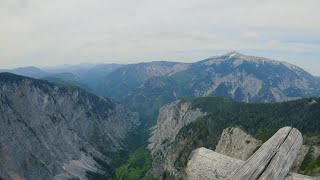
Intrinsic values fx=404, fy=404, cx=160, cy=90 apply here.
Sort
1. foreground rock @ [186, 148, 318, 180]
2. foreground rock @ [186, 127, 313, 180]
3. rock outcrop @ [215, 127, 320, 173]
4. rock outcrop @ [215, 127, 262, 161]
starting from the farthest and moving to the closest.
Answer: rock outcrop @ [215, 127, 262, 161]
rock outcrop @ [215, 127, 320, 173]
foreground rock @ [186, 148, 318, 180]
foreground rock @ [186, 127, 313, 180]

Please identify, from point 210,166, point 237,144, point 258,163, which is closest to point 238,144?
point 237,144

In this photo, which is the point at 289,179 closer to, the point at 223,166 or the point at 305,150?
the point at 223,166

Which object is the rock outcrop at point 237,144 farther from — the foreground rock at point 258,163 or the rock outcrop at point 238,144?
the foreground rock at point 258,163

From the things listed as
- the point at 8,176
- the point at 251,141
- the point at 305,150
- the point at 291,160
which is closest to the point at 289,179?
the point at 291,160

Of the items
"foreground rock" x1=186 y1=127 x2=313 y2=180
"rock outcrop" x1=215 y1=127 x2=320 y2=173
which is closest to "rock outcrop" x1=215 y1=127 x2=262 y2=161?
"rock outcrop" x1=215 y1=127 x2=320 y2=173

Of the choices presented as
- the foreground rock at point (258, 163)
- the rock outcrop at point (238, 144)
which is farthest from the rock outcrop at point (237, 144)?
the foreground rock at point (258, 163)

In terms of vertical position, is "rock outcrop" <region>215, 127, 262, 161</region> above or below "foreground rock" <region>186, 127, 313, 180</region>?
below

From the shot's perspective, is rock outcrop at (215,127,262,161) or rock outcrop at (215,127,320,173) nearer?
rock outcrop at (215,127,320,173)

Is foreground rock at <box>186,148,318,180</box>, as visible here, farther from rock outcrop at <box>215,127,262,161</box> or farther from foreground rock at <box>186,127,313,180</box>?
rock outcrop at <box>215,127,262,161</box>
